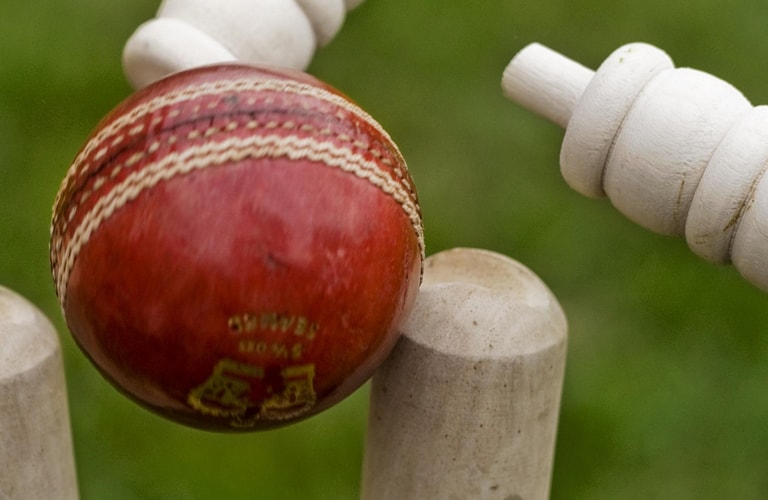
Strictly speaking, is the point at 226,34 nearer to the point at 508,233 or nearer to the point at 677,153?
the point at 677,153

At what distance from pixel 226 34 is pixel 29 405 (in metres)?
0.31

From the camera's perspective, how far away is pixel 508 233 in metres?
1.23

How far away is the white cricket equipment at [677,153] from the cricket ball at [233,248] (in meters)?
0.18

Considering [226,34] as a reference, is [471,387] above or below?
below

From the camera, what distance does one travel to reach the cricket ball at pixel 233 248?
47 centimetres

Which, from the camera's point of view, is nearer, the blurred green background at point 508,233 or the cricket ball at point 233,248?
the cricket ball at point 233,248

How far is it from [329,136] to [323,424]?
711 mm

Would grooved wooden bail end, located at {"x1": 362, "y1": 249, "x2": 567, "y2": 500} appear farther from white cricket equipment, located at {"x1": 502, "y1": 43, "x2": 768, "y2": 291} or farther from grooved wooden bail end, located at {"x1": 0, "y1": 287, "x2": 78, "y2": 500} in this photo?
grooved wooden bail end, located at {"x1": 0, "y1": 287, "x2": 78, "y2": 500}

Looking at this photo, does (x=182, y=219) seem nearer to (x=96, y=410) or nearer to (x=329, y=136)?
(x=329, y=136)

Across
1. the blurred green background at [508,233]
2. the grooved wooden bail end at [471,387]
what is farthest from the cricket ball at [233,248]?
the blurred green background at [508,233]

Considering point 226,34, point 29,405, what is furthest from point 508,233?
point 29,405

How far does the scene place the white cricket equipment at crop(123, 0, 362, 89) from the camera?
0.70 m

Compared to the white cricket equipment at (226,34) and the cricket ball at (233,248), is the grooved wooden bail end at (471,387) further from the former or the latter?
the white cricket equipment at (226,34)

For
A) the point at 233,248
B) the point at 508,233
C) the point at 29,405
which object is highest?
the point at 233,248
